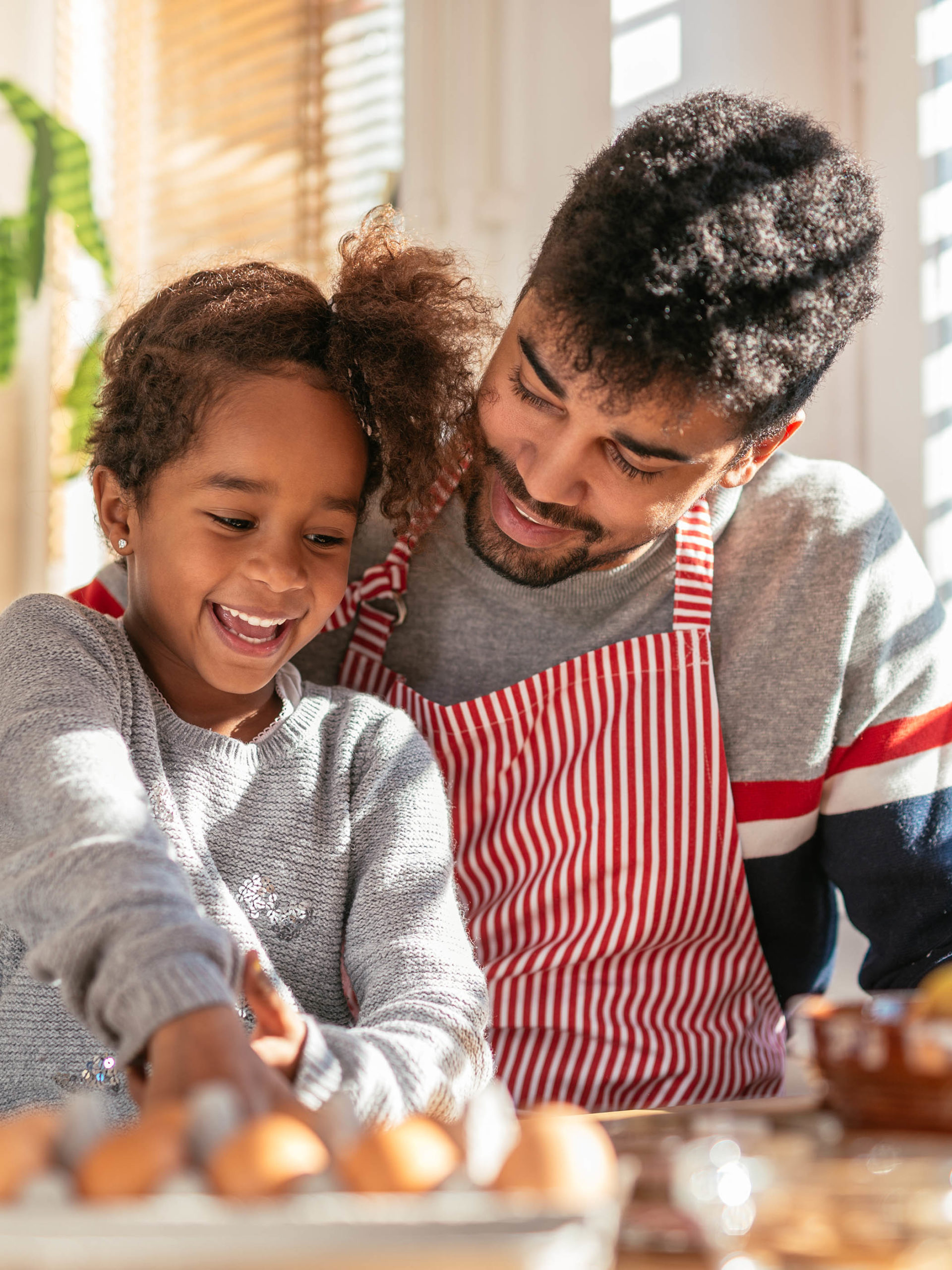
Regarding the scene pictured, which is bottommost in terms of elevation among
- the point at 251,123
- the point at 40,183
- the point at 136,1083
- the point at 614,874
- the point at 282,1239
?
the point at 614,874

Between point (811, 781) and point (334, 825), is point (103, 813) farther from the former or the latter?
point (811, 781)

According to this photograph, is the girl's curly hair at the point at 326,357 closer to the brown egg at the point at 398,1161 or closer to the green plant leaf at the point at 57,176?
the brown egg at the point at 398,1161

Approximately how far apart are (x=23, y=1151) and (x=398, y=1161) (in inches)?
4.8

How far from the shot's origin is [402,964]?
866mm

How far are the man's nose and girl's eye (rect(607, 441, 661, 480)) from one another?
0.09 ft

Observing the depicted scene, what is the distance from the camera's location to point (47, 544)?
2.54 m

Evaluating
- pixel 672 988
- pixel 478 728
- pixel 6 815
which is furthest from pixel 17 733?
pixel 672 988

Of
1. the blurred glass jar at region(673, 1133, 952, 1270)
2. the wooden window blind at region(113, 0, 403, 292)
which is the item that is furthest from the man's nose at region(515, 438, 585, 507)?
the wooden window blind at region(113, 0, 403, 292)

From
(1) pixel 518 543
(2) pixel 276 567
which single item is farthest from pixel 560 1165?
(1) pixel 518 543

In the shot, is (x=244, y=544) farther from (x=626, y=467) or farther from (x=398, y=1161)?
(x=398, y=1161)

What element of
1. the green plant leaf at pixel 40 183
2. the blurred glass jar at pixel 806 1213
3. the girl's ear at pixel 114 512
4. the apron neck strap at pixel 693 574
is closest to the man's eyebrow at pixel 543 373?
the apron neck strap at pixel 693 574

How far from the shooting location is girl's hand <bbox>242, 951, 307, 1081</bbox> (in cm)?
67

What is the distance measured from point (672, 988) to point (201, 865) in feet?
1.41

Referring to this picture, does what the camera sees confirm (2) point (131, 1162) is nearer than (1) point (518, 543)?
Yes
